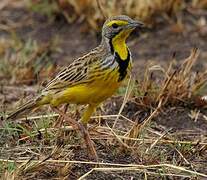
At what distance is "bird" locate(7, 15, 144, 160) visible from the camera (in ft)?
18.4

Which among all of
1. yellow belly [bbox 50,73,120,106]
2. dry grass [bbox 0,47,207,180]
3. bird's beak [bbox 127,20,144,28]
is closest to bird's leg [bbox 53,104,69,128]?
dry grass [bbox 0,47,207,180]

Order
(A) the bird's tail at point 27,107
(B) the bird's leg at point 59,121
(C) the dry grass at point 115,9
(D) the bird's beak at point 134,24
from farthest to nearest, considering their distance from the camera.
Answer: (C) the dry grass at point 115,9
(B) the bird's leg at point 59,121
(A) the bird's tail at point 27,107
(D) the bird's beak at point 134,24

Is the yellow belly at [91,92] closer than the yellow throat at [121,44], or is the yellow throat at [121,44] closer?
the yellow belly at [91,92]

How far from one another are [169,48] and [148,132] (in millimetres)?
2809

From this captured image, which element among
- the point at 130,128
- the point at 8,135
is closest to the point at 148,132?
the point at 130,128

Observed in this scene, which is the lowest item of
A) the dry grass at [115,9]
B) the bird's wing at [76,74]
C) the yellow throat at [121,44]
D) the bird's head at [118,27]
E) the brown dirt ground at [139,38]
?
the brown dirt ground at [139,38]

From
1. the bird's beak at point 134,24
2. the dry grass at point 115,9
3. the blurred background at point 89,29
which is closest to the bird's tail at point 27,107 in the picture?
the bird's beak at point 134,24

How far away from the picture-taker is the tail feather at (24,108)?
597cm

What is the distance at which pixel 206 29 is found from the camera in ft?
31.2

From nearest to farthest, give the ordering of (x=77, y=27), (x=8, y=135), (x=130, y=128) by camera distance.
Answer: (x=8, y=135) < (x=130, y=128) < (x=77, y=27)

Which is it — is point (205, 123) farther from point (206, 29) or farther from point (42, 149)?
point (206, 29)

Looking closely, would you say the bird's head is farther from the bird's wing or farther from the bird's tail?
the bird's tail

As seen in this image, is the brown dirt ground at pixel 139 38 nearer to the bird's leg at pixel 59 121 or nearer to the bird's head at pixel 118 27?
the bird's leg at pixel 59 121

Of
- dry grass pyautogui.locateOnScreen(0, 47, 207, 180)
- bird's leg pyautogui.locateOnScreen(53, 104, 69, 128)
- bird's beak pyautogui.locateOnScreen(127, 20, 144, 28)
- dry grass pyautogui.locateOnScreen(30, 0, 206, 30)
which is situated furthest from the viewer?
dry grass pyautogui.locateOnScreen(30, 0, 206, 30)
